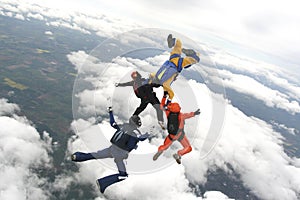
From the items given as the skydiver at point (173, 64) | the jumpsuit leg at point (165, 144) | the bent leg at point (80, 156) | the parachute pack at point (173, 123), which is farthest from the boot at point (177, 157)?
the bent leg at point (80, 156)

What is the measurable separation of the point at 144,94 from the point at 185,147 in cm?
141

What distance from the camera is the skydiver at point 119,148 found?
5023 millimetres

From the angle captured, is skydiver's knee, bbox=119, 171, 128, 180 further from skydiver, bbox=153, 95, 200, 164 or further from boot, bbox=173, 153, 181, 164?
boot, bbox=173, 153, 181, 164

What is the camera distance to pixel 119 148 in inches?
204

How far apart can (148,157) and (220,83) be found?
7.55 feet

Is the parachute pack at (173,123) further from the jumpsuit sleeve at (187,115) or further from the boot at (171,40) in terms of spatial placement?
the boot at (171,40)

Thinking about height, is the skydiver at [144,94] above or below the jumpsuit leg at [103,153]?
above

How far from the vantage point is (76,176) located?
153750 mm

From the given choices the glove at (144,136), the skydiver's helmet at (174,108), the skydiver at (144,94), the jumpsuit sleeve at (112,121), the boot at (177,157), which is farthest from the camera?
the jumpsuit sleeve at (112,121)

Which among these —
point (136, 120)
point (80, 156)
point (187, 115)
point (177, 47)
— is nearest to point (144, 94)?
point (136, 120)

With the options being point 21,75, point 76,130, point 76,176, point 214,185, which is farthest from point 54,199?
point 76,130

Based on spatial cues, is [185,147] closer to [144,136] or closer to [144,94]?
[144,136]

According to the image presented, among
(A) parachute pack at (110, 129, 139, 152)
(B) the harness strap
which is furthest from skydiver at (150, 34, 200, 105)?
(A) parachute pack at (110, 129, 139, 152)

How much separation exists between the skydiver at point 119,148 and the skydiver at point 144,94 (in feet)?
1.11
